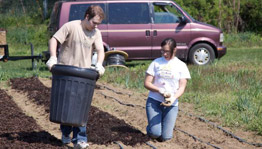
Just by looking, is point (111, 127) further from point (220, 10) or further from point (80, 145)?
point (220, 10)

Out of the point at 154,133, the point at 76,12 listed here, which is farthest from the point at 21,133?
the point at 76,12

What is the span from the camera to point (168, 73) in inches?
Result: 258

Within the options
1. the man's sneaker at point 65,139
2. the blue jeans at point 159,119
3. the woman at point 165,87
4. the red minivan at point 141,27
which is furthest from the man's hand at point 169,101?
the red minivan at point 141,27

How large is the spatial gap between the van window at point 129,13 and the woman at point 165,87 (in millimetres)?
7647

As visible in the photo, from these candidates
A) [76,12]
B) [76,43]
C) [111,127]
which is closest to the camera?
[76,43]

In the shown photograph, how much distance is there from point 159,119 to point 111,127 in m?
0.90

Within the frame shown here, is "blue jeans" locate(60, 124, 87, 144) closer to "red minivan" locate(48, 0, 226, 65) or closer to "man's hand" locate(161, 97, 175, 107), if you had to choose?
"man's hand" locate(161, 97, 175, 107)

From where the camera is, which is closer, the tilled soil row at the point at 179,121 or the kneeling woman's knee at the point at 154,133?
the kneeling woman's knee at the point at 154,133

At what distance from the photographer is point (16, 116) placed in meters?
8.09

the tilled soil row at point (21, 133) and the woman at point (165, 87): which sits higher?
the woman at point (165, 87)

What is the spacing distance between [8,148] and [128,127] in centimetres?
189

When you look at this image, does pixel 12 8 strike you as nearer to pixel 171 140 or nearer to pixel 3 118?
pixel 3 118

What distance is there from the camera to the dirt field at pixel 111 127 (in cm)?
660

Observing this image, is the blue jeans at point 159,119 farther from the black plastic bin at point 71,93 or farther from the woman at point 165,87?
the black plastic bin at point 71,93
